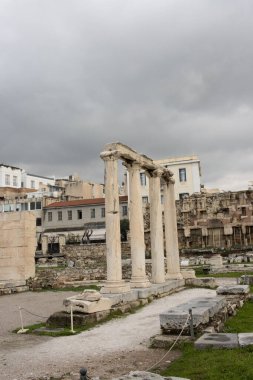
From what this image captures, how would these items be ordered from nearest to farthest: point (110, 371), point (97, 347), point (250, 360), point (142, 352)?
point (250, 360)
point (110, 371)
point (142, 352)
point (97, 347)

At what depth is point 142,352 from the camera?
26.2 ft


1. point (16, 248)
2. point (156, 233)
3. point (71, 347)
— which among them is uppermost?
point (156, 233)

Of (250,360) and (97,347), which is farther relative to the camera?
(97,347)

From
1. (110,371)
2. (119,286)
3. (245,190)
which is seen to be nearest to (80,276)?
(119,286)

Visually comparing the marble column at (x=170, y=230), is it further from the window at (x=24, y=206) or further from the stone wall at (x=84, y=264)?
the window at (x=24, y=206)

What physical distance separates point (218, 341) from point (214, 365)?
3.91 feet

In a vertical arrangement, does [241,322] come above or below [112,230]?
below

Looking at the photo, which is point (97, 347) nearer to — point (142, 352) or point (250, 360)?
point (142, 352)

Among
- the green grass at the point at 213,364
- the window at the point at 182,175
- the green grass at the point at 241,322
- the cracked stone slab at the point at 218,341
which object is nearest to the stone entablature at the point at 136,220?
the green grass at the point at 241,322

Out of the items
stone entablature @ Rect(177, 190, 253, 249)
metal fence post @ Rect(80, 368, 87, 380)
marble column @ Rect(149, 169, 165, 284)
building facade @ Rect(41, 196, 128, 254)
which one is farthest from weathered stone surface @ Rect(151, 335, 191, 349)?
building facade @ Rect(41, 196, 128, 254)

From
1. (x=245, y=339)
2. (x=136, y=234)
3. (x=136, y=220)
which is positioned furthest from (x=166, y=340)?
(x=136, y=220)

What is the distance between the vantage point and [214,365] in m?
6.25

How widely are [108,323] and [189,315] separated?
3.52 metres

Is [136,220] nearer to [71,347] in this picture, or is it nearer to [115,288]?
[115,288]
